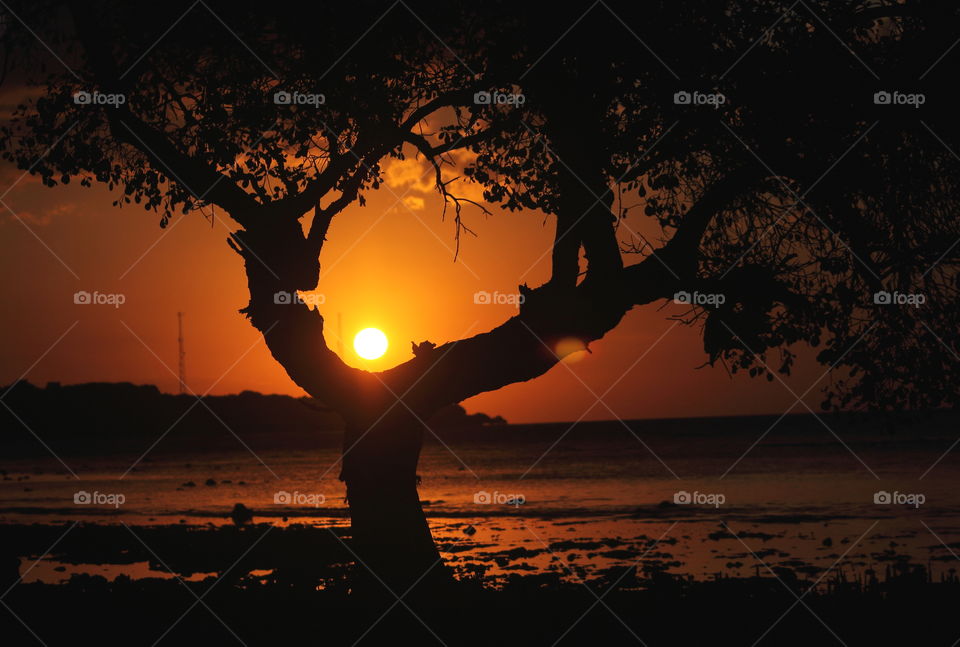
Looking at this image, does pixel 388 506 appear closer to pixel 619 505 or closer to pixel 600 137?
pixel 600 137

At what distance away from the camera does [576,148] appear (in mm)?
13125

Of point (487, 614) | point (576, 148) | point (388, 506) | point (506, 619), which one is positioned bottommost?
point (506, 619)

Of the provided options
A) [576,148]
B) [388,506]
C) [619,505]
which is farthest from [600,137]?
[619,505]

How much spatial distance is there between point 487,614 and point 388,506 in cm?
229

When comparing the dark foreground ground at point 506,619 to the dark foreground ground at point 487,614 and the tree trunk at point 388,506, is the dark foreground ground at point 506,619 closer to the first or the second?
the dark foreground ground at point 487,614

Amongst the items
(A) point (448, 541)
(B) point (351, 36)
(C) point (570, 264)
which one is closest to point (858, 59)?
(C) point (570, 264)

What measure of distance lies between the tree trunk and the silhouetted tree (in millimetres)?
33

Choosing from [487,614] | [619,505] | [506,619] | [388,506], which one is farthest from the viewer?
[619,505]

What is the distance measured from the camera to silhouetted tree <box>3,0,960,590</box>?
12812mm

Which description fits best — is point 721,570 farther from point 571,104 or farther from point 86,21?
point 86,21

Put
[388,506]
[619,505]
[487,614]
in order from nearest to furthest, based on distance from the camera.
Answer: [487,614], [388,506], [619,505]

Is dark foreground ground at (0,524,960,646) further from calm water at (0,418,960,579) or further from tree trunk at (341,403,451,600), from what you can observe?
calm water at (0,418,960,579)

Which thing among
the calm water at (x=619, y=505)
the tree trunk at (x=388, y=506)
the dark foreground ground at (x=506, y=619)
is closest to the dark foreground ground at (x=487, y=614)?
the dark foreground ground at (x=506, y=619)

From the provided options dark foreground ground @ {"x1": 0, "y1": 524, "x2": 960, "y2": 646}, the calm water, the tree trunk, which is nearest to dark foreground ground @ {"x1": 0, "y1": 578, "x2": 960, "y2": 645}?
dark foreground ground @ {"x1": 0, "y1": 524, "x2": 960, "y2": 646}
